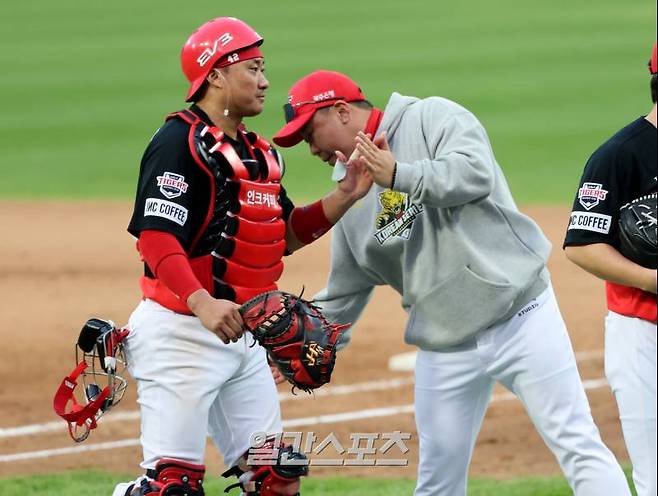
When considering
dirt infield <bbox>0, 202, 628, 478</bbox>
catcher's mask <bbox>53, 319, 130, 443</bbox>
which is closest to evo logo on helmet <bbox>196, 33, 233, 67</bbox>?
catcher's mask <bbox>53, 319, 130, 443</bbox>

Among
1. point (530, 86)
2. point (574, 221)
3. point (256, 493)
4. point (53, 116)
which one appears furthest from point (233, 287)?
point (530, 86)

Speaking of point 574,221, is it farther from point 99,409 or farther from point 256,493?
point 99,409

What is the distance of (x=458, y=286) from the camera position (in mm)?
5344

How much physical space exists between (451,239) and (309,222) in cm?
63

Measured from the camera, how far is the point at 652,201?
181 inches

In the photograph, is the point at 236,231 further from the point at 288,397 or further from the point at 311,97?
the point at 288,397

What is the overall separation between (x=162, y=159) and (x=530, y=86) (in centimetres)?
1836

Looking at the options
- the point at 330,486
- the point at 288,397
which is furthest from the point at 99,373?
A: the point at 288,397

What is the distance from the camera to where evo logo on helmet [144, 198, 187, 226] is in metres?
4.95

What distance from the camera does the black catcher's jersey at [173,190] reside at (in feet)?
16.3

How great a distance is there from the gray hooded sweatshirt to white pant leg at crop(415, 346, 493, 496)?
0.10 metres

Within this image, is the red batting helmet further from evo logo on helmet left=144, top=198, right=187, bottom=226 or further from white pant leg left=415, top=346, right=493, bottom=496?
white pant leg left=415, top=346, right=493, bottom=496

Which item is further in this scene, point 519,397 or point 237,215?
point 519,397

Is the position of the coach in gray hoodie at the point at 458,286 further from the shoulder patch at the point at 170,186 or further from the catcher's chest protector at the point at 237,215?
the shoulder patch at the point at 170,186
